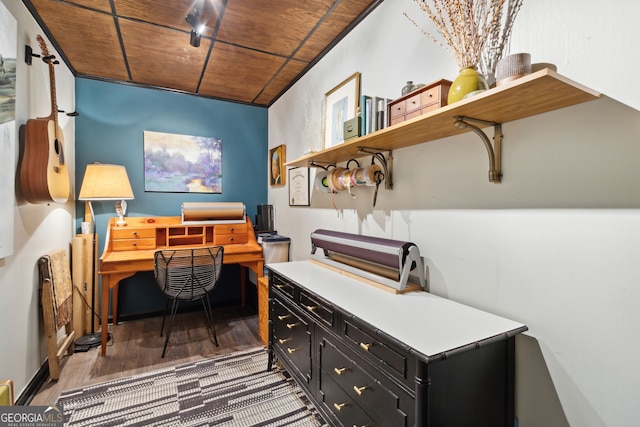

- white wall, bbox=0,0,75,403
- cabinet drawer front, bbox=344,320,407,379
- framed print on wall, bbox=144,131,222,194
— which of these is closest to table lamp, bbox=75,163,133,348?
white wall, bbox=0,0,75,403

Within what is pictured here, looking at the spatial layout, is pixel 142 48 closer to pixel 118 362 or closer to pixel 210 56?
pixel 210 56

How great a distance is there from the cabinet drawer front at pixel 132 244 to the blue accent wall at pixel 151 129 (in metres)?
0.40

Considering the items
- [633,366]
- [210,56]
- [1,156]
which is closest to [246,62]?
[210,56]

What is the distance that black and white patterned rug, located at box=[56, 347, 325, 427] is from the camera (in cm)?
174

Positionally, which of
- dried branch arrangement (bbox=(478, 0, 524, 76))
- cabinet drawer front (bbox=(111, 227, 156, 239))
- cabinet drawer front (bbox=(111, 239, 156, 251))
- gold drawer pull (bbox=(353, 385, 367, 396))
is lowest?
gold drawer pull (bbox=(353, 385, 367, 396))

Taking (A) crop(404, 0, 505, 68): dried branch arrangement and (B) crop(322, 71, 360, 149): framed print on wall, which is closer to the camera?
(A) crop(404, 0, 505, 68): dried branch arrangement

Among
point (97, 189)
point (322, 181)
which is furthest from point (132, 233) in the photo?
point (322, 181)

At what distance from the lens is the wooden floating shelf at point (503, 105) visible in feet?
2.78

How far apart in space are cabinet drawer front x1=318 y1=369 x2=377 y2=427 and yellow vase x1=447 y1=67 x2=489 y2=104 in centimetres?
130

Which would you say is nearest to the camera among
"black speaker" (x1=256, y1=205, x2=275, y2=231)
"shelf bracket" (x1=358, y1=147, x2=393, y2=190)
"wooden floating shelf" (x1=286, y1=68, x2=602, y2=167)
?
"wooden floating shelf" (x1=286, y1=68, x2=602, y2=167)

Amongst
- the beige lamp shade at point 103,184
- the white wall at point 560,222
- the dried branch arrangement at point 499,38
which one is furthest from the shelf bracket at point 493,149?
the beige lamp shade at point 103,184

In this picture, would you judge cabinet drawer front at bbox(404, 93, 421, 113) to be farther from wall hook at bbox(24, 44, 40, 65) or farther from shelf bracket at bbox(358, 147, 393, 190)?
wall hook at bbox(24, 44, 40, 65)

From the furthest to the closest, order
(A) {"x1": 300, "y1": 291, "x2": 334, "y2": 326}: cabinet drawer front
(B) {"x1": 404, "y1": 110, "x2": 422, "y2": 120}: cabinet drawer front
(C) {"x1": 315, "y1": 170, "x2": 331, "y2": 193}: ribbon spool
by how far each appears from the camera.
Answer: (C) {"x1": 315, "y1": 170, "x2": 331, "y2": 193}: ribbon spool < (A) {"x1": 300, "y1": 291, "x2": 334, "y2": 326}: cabinet drawer front < (B) {"x1": 404, "y1": 110, "x2": 422, "y2": 120}: cabinet drawer front

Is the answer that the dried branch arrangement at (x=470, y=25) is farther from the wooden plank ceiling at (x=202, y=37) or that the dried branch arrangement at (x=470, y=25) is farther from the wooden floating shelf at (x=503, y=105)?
the wooden plank ceiling at (x=202, y=37)
